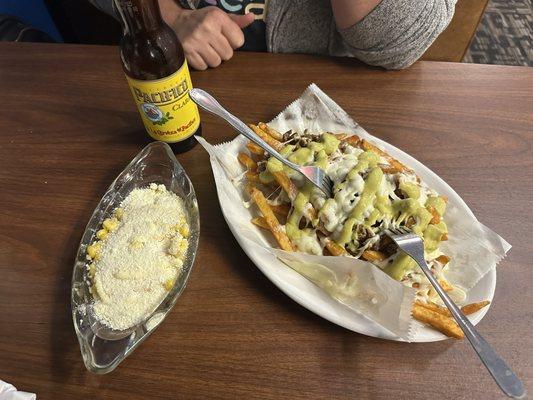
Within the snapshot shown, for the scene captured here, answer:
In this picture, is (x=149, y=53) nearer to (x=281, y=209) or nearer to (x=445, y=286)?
(x=281, y=209)

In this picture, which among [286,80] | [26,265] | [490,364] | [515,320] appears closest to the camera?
[490,364]

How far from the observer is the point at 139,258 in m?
0.74

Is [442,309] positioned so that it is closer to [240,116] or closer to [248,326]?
[248,326]

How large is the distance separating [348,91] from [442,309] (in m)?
0.60

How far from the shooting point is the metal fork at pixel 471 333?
0.55 m

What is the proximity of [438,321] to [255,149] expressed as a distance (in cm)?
47

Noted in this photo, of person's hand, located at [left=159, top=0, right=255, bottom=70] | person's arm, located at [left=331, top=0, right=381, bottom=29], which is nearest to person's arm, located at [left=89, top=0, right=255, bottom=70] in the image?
person's hand, located at [left=159, top=0, right=255, bottom=70]

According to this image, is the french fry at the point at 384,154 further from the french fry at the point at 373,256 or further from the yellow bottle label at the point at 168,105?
the yellow bottle label at the point at 168,105

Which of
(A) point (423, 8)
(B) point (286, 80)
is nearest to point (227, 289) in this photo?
(B) point (286, 80)

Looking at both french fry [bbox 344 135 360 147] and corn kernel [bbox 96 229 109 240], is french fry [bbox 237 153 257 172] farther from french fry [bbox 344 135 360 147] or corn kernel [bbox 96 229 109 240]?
corn kernel [bbox 96 229 109 240]

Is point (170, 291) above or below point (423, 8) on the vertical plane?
below

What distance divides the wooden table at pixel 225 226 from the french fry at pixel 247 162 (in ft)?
0.28

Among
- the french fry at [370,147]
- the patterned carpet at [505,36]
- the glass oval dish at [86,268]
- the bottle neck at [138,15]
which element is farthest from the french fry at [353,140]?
the patterned carpet at [505,36]

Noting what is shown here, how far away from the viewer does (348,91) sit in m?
1.05
